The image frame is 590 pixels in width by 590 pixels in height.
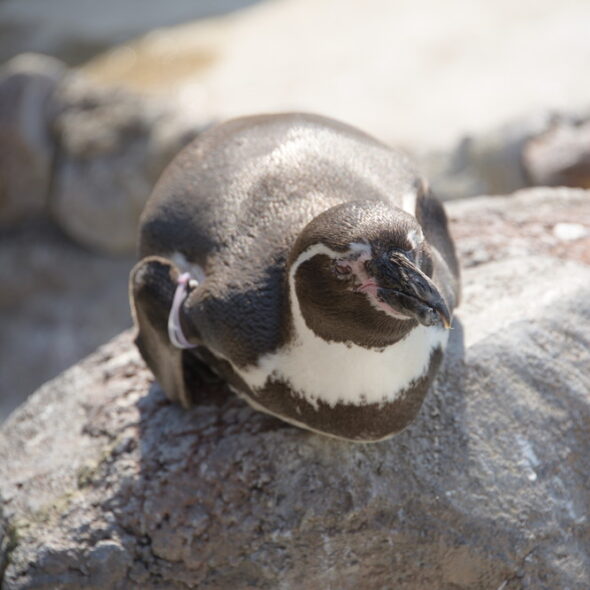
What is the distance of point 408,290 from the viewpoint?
6.53ft

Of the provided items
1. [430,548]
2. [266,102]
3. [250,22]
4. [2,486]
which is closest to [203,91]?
[266,102]

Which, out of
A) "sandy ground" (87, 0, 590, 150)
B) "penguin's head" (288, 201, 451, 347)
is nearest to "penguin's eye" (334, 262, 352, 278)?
"penguin's head" (288, 201, 451, 347)

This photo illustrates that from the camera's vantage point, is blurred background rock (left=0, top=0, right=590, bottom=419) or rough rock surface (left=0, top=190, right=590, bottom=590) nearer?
rough rock surface (left=0, top=190, right=590, bottom=590)

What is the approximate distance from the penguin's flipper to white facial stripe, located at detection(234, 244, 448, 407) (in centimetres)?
37

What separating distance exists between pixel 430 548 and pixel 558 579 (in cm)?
38

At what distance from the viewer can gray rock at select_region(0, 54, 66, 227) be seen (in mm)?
6359

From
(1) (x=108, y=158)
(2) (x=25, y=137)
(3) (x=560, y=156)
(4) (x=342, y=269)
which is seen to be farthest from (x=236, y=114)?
(4) (x=342, y=269)

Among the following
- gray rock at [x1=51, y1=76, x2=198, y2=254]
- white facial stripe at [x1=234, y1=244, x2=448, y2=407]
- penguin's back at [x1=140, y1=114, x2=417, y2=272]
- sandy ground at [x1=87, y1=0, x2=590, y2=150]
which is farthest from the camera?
sandy ground at [x1=87, y1=0, x2=590, y2=150]

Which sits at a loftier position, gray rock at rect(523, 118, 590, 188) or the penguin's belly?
the penguin's belly

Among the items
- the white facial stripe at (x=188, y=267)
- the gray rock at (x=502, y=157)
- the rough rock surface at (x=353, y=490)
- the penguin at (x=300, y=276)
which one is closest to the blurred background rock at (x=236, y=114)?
the gray rock at (x=502, y=157)

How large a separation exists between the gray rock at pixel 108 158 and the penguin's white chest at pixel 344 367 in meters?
3.81

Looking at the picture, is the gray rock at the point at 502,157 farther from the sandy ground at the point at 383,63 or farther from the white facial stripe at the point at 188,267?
the white facial stripe at the point at 188,267

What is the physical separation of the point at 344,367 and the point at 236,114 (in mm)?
4558

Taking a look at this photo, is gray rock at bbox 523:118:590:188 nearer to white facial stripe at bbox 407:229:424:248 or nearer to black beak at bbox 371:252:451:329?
white facial stripe at bbox 407:229:424:248
